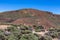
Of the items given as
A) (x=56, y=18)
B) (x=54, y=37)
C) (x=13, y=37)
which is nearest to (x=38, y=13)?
(x=56, y=18)

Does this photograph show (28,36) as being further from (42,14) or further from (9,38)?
(42,14)

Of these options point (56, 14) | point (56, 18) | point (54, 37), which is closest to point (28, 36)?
point (54, 37)

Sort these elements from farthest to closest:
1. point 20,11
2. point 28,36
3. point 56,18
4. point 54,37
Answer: point 20,11
point 56,18
point 54,37
point 28,36

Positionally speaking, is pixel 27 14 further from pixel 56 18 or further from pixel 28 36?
pixel 28 36

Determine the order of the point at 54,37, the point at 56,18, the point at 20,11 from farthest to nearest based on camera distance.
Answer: the point at 20,11 < the point at 56,18 < the point at 54,37

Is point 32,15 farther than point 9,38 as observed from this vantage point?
Yes

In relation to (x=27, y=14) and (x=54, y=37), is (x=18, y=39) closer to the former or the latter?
(x=54, y=37)

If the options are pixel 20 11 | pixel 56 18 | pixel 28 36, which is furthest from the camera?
pixel 20 11

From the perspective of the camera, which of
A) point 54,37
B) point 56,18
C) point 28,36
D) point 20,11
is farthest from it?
point 20,11
